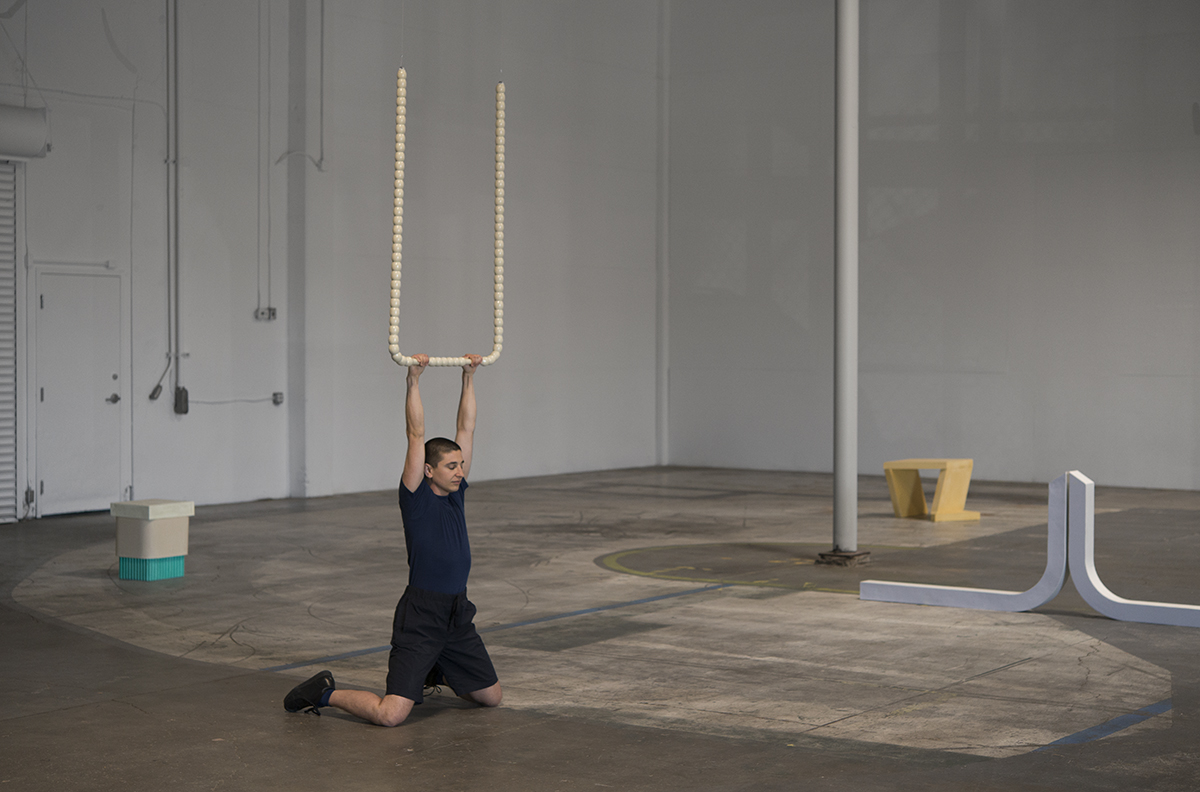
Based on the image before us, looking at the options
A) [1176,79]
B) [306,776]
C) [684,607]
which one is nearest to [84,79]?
[684,607]

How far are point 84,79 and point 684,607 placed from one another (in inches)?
390

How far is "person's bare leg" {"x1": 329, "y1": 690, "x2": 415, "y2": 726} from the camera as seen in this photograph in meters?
6.61

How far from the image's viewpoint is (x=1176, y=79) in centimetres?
1877

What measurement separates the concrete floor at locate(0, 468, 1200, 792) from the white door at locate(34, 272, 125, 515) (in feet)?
3.96

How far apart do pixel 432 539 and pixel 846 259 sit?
6.12 metres

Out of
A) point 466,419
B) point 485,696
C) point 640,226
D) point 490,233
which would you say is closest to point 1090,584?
point 485,696

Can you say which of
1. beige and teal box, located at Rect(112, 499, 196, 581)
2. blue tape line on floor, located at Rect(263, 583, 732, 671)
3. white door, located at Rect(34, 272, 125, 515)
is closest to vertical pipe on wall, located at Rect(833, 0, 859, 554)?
blue tape line on floor, located at Rect(263, 583, 732, 671)

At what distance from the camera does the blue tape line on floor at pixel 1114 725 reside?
20.9 ft

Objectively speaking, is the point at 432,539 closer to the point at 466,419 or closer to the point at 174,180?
the point at 466,419

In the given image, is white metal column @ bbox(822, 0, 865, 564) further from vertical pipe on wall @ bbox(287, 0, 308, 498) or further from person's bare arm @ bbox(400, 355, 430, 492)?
vertical pipe on wall @ bbox(287, 0, 308, 498)

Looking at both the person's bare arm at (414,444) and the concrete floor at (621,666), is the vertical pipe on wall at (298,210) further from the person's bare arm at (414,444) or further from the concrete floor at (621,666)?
the person's bare arm at (414,444)

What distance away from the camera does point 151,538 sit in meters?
11.2

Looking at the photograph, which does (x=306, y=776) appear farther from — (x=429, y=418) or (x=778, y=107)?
(x=778, y=107)

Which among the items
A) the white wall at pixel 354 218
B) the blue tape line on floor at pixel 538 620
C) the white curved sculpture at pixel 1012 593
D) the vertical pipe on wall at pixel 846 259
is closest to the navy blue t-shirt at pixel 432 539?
the blue tape line on floor at pixel 538 620
